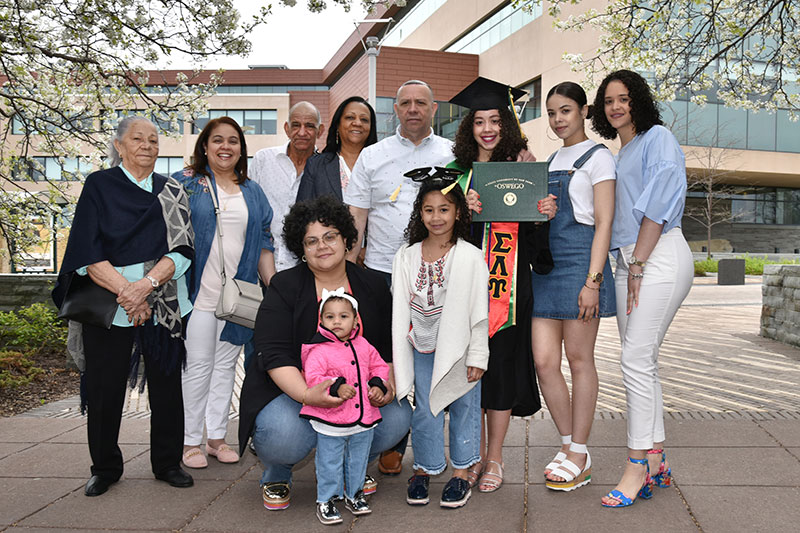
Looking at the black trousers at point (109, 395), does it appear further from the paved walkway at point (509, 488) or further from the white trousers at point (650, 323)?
the white trousers at point (650, 323)

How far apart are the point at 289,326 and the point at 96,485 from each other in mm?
1496

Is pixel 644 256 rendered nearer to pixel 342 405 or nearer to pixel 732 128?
pixel 342 405

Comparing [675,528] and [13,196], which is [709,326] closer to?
[675,528]

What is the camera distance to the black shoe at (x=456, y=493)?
12.2 feet

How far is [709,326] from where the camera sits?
12.8 meters

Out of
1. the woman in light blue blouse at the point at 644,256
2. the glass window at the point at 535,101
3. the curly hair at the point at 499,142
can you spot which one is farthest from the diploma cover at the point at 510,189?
the glass window at the point at 535,101

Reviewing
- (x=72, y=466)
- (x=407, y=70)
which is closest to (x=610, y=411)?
(x=72, y=466)

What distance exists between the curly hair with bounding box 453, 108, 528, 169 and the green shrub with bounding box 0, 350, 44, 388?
5892 mm

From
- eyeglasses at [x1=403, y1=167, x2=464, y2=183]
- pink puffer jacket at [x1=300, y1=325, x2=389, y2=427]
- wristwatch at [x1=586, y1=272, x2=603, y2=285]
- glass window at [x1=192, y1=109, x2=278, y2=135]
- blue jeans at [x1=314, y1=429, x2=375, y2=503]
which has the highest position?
glass window at [x1=192, y1=109, x2=278, y2=135]

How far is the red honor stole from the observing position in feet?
12.8

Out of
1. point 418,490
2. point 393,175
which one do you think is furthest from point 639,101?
point 418,490

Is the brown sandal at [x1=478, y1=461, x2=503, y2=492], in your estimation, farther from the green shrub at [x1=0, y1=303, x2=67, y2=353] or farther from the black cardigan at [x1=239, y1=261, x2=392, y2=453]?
the green shrub at [x1=0, y1=303, x2=67, y2=353]

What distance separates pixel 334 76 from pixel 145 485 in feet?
180

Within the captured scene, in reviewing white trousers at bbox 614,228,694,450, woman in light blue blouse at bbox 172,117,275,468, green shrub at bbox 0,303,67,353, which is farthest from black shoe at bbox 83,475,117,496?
green shrub at bbox 0,303,67,353
